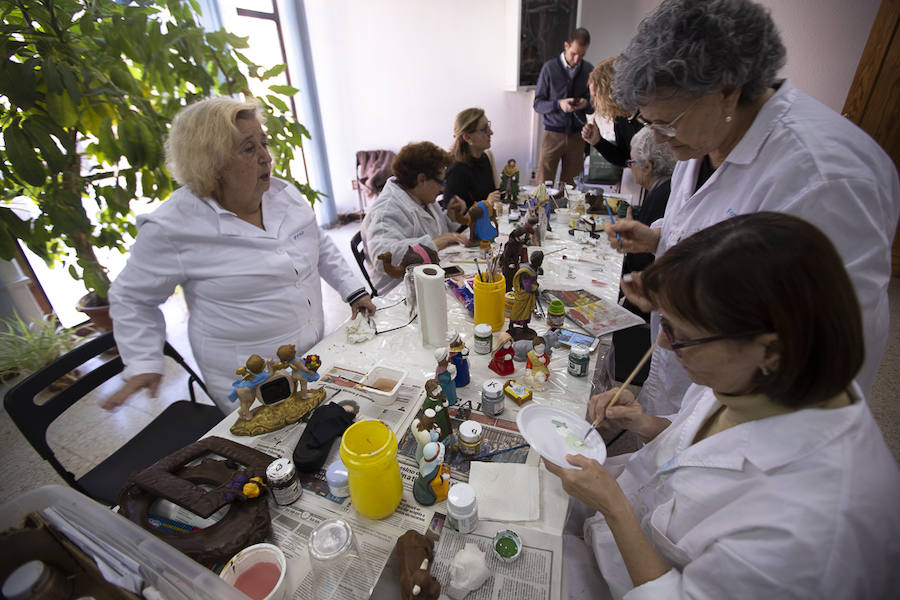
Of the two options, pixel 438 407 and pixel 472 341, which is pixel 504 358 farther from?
pixel 438 407

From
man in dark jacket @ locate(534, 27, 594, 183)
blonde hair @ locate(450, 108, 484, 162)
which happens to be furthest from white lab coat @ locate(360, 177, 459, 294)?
man in dark jacket @ locate(534, 27, 594, 183)

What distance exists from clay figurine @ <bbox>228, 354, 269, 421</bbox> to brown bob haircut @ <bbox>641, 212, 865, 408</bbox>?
1096mm

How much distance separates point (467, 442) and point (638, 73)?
1.10m

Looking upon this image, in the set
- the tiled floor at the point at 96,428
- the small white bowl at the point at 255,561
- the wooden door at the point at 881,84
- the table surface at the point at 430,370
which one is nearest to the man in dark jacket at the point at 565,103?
the wooden door at the point at 881,84

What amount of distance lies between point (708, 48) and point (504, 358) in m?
1.01

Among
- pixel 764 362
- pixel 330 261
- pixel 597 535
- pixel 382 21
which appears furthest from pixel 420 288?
pixel 382 21

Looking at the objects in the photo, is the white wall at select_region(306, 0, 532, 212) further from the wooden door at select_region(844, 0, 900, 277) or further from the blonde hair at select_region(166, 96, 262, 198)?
the blonde hair at select_region(166, 96, 262, 198)

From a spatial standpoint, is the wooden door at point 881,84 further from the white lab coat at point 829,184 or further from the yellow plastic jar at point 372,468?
the yellow plastic jar at point 372,468

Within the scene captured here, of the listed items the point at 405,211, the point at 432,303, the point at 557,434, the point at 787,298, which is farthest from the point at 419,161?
the point at 787,298

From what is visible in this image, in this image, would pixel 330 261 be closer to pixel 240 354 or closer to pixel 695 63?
pixel 240 354

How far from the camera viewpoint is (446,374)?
117 centimetres

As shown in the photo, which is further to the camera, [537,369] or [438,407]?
[537,369]

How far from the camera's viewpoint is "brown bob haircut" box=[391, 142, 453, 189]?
2404 mm

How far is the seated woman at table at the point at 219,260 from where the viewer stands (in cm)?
143
